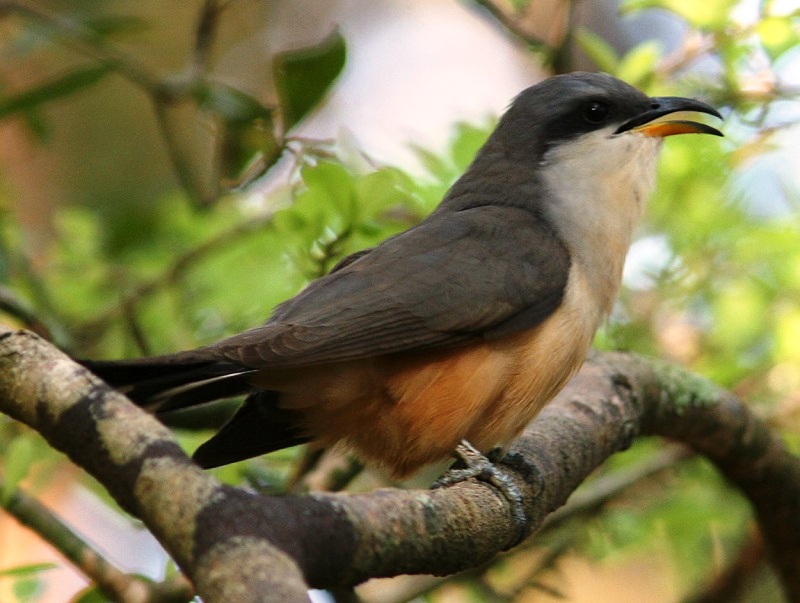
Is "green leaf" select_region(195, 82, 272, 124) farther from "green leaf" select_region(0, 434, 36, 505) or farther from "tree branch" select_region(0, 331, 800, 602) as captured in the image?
"tree branch" select_region(0, 331, 800, 602)

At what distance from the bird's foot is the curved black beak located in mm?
1423

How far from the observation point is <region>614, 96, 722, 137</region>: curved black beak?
4.08m

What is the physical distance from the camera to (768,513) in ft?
14.3

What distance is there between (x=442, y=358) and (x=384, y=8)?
745cm

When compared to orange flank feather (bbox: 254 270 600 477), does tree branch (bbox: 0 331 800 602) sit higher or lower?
higher

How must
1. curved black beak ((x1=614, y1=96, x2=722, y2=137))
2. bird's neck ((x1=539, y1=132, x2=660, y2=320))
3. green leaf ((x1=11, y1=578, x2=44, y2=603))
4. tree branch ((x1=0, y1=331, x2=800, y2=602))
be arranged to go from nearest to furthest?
tree branch ((x1=0, y1=331, x2=800, y2=602)) < green leaf ((x1=11, y1=578, x2=44, y2=603)) < bird's neck ((x1=539, y1=132, x2=660, y2=320)) < curved black beak ((x1=614, y1=96, x2=722, y2=137))

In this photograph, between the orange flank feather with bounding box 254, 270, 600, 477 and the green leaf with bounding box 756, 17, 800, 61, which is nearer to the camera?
the orange flank feather with bounding box 254, 270, 600, 477

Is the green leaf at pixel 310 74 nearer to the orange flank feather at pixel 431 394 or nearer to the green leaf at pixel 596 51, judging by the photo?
the green leaf at pixel 596 51

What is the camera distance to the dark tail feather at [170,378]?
2811 millimetres

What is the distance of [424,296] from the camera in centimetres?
342

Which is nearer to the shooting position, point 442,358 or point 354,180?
point 442,358

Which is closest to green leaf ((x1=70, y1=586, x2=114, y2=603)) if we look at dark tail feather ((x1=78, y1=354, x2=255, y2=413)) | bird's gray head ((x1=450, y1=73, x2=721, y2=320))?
dark tail feather ((x1=78, y1=354, x2=255, y2=413))

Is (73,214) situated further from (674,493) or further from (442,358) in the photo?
(674,493)

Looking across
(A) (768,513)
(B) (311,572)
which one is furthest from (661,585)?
(B) (311,572)
